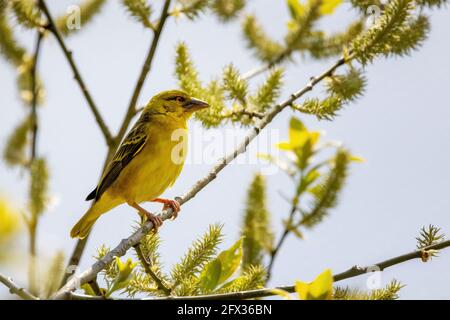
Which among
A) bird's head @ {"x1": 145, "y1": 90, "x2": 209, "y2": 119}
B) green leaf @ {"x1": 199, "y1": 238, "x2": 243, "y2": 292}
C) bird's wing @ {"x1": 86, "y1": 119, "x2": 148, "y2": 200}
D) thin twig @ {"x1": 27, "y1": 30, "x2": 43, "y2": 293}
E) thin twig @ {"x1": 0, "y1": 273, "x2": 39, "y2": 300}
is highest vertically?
bird's head @ {"x1": 145, "y1": 90, "x2": 209, "y2": 119}

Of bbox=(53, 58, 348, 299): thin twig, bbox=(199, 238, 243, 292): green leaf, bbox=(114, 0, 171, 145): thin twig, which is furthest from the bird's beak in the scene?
bbox=(199, 238, 243, 292): green leaf

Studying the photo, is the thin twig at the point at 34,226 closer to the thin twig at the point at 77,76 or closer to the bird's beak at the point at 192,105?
the thin twig at the point at 77,76

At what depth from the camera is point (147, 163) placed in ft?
15.8

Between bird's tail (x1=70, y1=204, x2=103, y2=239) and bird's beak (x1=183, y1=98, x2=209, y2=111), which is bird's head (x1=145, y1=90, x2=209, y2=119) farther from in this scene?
bird's tail (x1=70, y1=204, x2=103, y2=239)

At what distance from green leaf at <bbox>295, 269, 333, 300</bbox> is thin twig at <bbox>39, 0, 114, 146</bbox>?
2.45m

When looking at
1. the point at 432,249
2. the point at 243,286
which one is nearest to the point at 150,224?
the point at 243,286

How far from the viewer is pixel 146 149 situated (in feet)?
16.1

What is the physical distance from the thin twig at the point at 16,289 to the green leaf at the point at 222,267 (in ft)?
2.09

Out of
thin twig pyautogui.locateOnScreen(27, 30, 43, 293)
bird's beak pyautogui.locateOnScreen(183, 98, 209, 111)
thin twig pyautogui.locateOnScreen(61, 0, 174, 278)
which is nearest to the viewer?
thin twig pyautogui.locateOnScreen(27, 30, 43, 293)

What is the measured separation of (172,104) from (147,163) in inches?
29.4

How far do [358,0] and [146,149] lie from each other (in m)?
2.20

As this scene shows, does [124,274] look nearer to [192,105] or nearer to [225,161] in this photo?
[225,161]

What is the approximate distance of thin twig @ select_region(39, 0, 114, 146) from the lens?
375 cm

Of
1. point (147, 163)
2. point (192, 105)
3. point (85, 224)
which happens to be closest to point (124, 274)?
point (147, 163)
